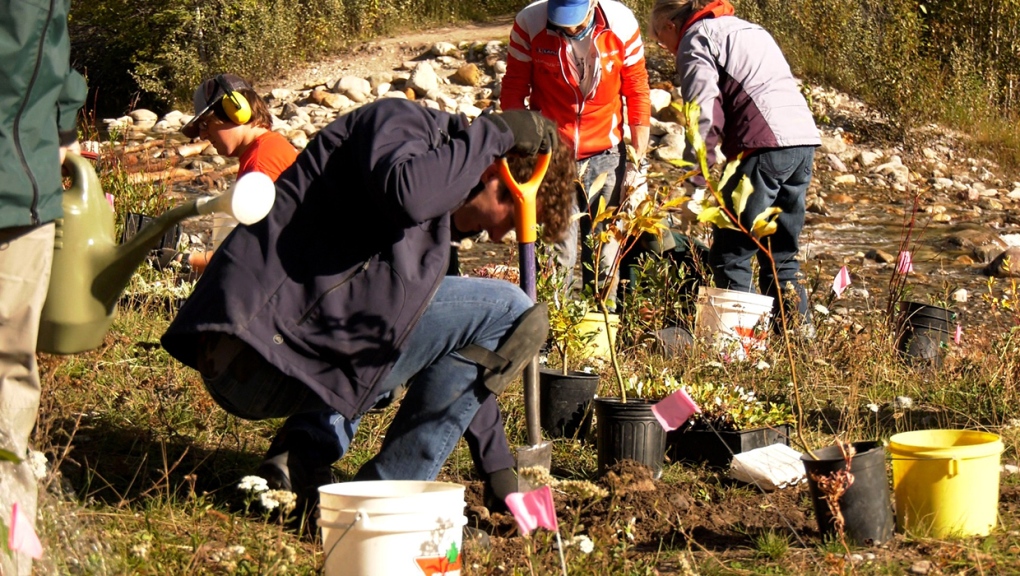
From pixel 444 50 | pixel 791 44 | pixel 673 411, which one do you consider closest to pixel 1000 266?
pixel 673 411

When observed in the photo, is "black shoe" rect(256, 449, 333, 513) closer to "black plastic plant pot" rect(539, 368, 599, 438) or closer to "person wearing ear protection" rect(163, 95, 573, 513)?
"person wearing ear protection" rect(163, 95, 573, 513)

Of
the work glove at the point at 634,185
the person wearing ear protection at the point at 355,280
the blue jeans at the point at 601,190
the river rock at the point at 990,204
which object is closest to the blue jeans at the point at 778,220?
the work glove at the point at 634,185

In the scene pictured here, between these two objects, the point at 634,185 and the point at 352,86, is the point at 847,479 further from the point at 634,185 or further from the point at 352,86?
the point at 352,86

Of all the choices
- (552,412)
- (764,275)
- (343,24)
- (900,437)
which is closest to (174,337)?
(552,412)

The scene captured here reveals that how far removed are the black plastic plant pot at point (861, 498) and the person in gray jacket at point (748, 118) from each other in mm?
2367

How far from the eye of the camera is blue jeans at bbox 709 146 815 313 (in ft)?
17.8

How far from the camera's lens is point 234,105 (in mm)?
4949

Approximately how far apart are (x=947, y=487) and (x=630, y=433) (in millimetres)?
990

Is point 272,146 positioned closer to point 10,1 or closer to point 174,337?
point 174,337

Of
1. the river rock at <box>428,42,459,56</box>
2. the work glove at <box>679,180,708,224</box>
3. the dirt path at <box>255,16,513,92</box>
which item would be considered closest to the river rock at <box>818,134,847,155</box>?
the work glove at <box>679,180,708,224</box>

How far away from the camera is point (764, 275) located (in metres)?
5.75

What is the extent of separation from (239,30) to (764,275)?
1151cm

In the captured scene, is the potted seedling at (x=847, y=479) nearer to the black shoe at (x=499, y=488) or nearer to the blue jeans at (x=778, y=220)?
the black shoe at (x=499, y=488)

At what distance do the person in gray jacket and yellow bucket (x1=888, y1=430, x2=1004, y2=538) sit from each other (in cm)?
227
